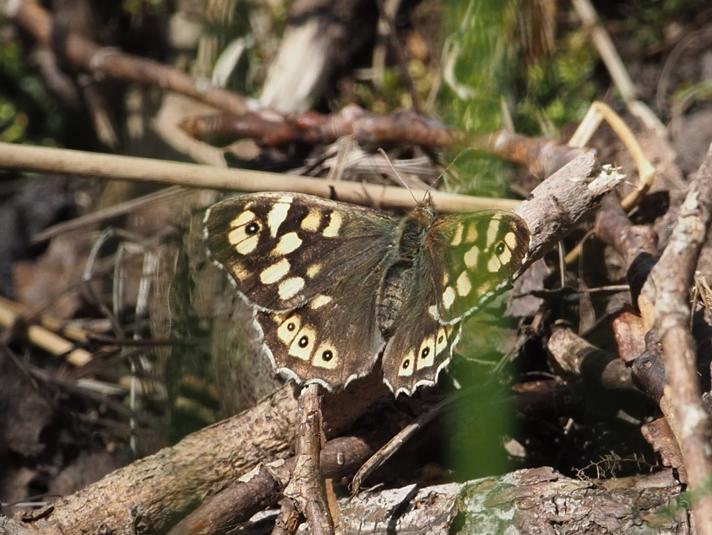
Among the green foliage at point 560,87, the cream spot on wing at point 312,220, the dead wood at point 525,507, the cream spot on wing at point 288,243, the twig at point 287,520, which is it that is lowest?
the dead wood at point 525,507

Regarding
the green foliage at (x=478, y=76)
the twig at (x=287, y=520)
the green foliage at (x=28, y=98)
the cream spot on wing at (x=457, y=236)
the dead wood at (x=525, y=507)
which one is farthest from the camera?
the green foliage at (x=28, y=98)

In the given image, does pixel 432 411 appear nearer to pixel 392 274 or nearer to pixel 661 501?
pixel 392 274

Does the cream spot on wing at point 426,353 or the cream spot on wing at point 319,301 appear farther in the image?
the cream spot on wing at point 319,301

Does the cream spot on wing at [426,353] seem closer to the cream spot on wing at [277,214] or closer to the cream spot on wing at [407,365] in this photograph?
the cream spot on wing at [407,365]

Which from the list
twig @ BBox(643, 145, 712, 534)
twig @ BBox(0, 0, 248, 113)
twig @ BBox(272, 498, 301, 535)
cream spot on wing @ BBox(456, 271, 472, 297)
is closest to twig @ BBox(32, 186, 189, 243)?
twig @ BBox(0, 0, 248, 113)

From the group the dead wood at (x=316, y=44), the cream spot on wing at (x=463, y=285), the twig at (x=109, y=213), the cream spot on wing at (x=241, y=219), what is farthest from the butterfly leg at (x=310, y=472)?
the dead wood at (x=316, y=44)

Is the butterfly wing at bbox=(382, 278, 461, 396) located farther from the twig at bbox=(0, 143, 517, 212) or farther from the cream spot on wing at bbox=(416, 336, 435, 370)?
the twig at bbox=(0, 143, 517, 212)

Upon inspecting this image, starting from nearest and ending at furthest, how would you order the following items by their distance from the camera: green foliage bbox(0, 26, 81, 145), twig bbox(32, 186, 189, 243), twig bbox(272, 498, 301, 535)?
twig bbox(272, 498, 301, 535)
twig bbox(32, 186, 189, 243)
green foliage bbox(0, 26, 81, 145)
